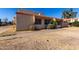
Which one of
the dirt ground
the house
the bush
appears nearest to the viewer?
the dirt ground

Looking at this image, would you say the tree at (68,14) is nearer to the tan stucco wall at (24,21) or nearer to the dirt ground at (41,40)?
the dirt ground at (41,40)

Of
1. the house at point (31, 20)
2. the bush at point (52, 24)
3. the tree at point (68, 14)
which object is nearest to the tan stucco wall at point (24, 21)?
the house at point (31, 20)

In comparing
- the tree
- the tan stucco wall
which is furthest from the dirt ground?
the tree

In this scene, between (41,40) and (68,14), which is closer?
(41,40)

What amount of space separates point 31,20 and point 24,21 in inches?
6.9

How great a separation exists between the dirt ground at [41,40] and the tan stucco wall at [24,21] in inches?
4.9

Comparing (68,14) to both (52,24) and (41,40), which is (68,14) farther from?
(41,40)

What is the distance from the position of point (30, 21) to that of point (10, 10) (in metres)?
0.55

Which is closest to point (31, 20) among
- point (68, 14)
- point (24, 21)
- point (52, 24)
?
point (24, 21)

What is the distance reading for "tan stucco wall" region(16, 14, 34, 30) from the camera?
4609mm

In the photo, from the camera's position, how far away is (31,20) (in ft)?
15.3

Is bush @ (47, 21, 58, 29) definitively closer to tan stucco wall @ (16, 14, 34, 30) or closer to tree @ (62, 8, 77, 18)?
tree @ (62, 8, 77, 18)
